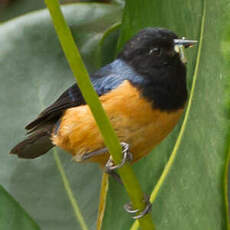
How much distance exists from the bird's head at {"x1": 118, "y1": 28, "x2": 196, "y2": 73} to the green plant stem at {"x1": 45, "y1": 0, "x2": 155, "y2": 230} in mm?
643

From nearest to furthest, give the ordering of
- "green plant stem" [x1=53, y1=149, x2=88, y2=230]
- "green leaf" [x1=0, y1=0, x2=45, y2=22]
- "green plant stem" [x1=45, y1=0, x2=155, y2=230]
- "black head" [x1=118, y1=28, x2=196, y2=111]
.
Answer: "green plant stem" [x1=45, y1=0, x2=155, y2=230]
"black head" [x1=118, y1=28, x2=196, y2=111]
"green plant stem" [x1=53, y1=149, x2=88, y2=230]
"green leaf" [x1=0, y1=0, x2=45, y2=22]

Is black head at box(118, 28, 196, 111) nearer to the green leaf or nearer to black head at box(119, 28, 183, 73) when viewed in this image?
black head at box(119, 28, 183, 73)

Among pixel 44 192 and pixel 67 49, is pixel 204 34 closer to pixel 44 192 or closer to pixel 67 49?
pixel 67 49

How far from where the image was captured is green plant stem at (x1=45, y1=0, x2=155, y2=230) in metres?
0.92

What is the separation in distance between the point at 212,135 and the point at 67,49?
652 mm

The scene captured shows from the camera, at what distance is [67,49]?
37.4 inches

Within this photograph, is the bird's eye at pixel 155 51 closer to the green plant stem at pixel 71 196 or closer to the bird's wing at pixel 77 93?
the bird's wing at pixel 77 93

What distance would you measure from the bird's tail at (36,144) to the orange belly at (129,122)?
A: 0.24m

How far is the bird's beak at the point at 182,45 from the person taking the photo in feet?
5.23

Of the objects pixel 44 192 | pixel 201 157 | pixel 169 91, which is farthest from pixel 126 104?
pixel 44 192

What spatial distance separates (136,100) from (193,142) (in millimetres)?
203

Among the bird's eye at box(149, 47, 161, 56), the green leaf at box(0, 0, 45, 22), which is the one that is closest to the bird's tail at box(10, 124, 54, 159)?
the bird's eye at box(149, 47, 161, 56)

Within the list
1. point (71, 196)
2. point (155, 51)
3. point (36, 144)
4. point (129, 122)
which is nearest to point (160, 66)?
point (155, 51)

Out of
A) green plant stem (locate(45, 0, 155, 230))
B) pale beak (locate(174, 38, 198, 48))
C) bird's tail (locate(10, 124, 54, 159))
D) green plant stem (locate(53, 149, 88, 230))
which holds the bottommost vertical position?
green plant stem (locate(53, 149, 88, 230))
